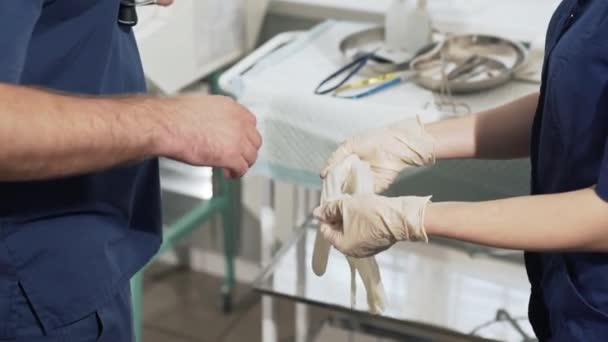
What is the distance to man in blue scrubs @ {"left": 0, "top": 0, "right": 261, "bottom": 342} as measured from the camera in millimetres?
905

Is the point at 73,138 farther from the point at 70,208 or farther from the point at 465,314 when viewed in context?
the point at 465,314

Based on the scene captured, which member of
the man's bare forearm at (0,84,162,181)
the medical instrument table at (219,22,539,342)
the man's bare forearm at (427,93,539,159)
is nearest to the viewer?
the man's bare forearm at (0,84,162,181)

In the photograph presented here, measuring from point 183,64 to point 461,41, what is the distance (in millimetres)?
720

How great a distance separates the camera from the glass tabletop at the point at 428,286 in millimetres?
1767

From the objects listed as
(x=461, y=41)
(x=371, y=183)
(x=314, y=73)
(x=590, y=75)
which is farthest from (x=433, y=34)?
(x=590, y=75)

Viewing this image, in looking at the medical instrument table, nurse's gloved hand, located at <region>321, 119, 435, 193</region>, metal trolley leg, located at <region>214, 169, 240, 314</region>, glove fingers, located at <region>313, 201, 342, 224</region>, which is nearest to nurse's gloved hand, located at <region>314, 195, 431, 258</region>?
glove fingers, located at <region>313, 201, 342, 224</region>

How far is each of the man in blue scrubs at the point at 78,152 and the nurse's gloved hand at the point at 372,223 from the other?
0.16 meters

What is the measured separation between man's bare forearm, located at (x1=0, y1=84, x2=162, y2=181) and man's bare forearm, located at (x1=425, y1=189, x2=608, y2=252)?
0.40m

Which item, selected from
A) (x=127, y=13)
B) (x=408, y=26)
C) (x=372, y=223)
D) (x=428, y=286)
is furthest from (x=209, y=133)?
(x=428, y=286)

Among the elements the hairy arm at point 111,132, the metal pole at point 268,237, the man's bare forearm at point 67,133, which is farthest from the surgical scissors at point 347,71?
the man's bare forearm at point 67,133

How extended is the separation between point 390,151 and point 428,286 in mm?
696

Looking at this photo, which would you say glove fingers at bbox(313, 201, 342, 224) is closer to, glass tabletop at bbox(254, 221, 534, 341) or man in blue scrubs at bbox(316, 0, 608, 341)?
man in blue scrubs at bbox(316, 0, 608, 341)

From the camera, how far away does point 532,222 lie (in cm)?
99

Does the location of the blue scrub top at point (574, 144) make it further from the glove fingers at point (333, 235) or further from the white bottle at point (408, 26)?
the white bottle at point (408, 26)
